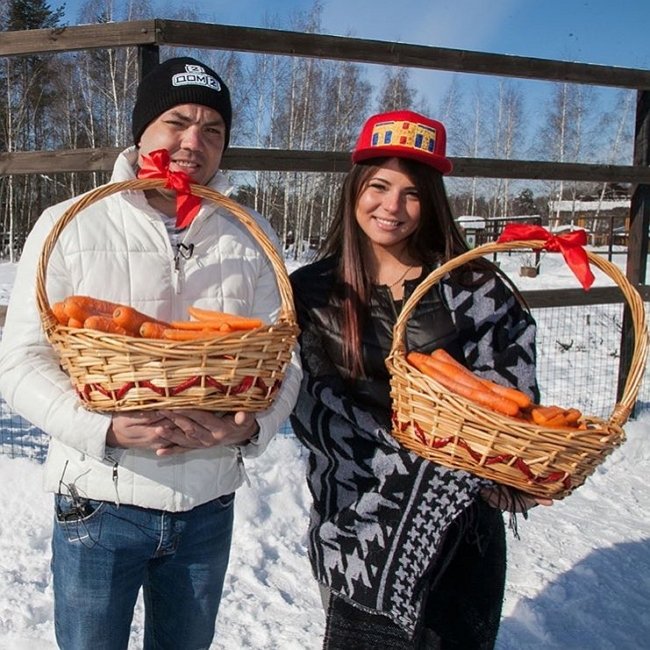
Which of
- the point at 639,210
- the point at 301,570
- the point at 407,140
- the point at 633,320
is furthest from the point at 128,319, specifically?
the point at 639,210

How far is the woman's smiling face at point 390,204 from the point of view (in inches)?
71.8

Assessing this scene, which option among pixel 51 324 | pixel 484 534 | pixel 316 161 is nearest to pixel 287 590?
pixel 484 534

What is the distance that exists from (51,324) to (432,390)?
2.76 feet

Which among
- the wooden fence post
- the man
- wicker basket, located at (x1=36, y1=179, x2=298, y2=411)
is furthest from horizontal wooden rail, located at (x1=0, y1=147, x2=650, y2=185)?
wicker basket, located at (x1=36, y1=179, x2=298, y2=411)

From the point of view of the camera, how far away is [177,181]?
1498mm

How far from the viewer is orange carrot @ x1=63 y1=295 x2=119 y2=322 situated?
1.34 metres

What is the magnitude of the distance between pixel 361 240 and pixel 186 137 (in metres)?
0.59

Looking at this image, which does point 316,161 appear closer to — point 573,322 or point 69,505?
point 69,505

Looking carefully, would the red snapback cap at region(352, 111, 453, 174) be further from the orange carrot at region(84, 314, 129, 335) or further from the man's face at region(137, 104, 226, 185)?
the orange carrot at region(84, 314, 129, 335)

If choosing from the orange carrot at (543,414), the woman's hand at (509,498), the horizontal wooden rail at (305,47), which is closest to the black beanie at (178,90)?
the orange carrot at (543,414)

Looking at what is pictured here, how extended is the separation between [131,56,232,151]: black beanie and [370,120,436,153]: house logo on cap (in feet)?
1.47

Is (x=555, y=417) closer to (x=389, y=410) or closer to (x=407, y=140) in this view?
(x=389, y=410)

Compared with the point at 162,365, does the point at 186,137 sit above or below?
above

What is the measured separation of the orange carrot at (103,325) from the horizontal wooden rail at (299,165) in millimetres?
2029
